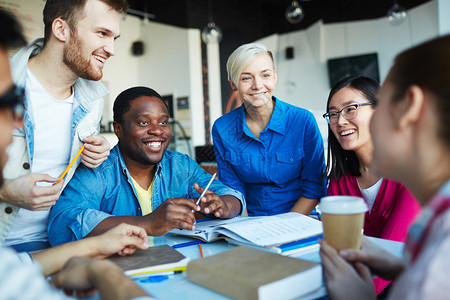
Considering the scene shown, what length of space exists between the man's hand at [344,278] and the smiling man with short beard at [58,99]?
107 centimetres

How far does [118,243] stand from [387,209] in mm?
1146

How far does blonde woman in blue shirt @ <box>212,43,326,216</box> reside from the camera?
2.18 m

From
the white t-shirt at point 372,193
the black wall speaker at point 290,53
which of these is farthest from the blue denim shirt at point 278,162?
the black wall speaker at point 290,53

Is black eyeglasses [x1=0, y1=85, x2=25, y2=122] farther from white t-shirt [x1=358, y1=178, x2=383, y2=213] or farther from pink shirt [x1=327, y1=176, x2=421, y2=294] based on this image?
white t-shirt [x1=358, y1=178, x2=383, y2=213]

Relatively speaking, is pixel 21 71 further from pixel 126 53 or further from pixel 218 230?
pixel 126 53

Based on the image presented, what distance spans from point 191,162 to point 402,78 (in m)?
1.38

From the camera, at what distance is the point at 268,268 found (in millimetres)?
869

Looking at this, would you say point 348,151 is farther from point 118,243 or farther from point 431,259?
point 431,259

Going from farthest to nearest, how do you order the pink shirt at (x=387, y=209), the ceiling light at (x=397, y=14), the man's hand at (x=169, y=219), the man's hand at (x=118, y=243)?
the ceiling light at (x=397, y=14)
the pink shirt at (x=387, y=209)
the man's hand at (x=169, y=219)
the man's hand at (x=118, y=243)

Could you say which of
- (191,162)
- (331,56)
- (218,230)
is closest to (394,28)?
(331,56)

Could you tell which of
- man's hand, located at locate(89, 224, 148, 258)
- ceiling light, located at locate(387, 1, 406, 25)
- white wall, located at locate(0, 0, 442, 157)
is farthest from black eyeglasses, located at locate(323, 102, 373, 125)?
white wall, located at locate(0, 0, 442, 157)

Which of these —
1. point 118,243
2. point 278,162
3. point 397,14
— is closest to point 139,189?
point 118,243

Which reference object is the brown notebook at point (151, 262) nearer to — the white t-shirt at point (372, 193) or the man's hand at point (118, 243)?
the man's hand at point (118, 243)

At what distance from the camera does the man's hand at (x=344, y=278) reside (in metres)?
0.81
